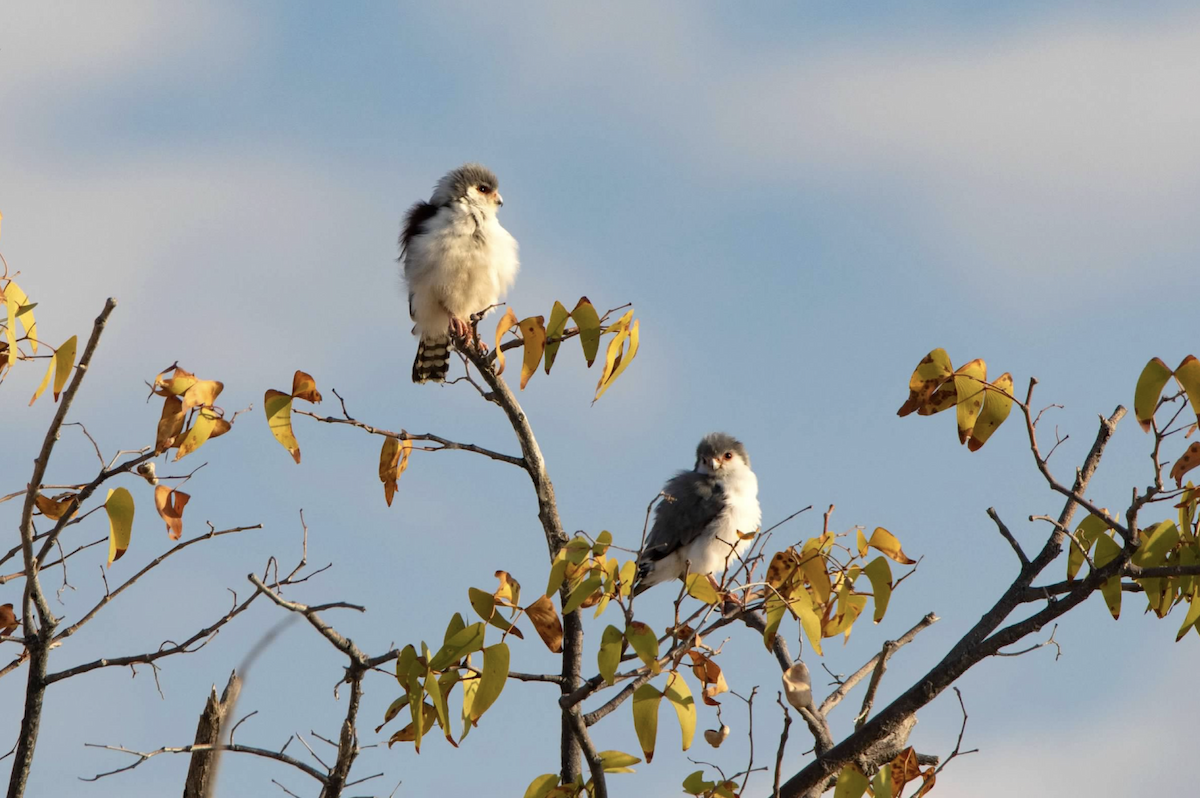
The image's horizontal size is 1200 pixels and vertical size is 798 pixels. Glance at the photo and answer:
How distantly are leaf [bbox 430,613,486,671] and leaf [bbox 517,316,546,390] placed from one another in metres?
0.72

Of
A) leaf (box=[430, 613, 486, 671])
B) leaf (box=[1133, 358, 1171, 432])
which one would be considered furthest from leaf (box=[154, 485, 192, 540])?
leaf (box=[1133, 358, 1171, 432])

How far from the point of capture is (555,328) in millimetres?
3016

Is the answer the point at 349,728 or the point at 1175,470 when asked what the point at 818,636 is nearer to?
the point at 1175,470

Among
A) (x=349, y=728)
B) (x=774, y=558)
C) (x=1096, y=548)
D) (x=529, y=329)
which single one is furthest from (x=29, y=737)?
(x=1096, y=548)

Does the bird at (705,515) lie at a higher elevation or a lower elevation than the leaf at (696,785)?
higher

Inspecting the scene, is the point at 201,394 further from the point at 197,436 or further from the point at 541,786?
the point at 541,786

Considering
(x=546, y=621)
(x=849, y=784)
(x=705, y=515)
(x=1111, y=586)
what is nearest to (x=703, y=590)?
(x=546, y=621)

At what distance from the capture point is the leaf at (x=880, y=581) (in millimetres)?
2922

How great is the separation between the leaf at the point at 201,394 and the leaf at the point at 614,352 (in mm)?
998

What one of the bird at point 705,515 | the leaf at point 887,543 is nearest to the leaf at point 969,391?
the leaf at point 887,543

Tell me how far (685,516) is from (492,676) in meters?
3.75

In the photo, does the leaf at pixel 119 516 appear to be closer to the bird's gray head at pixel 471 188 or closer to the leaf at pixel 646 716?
the leaf at pixel 646 716

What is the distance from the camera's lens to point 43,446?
9.48 feet

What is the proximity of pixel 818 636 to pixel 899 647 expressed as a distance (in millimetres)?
1159
